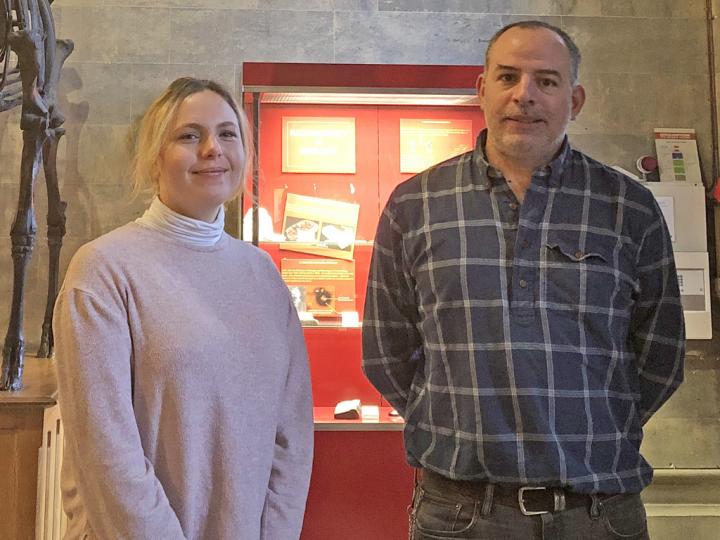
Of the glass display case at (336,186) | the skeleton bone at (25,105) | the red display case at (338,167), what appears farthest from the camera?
the glass display case at (336,186)

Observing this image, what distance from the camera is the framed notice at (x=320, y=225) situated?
288cm

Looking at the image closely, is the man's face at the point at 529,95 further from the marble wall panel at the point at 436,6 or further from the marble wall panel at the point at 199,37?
the marble wall panel at the point at 199,37

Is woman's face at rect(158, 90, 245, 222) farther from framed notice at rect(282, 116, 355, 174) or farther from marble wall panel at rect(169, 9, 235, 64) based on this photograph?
marble wall panel at rect(169, 9, 235, 64)

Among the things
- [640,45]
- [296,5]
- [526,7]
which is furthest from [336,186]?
[640,45]

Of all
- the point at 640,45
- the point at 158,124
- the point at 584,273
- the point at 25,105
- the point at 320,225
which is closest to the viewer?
the point at 158,124

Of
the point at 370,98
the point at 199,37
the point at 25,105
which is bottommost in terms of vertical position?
the point at 25,105

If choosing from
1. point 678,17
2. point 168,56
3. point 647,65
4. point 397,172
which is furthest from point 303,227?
point 678,17

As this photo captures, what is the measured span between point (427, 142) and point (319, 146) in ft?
1.64

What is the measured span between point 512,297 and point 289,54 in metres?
2.24

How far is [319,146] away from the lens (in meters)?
2.96

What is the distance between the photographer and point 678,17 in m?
3.36

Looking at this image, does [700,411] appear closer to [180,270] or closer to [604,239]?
[604,239]

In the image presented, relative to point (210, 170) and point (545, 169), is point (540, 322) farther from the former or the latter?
point (210, 170)

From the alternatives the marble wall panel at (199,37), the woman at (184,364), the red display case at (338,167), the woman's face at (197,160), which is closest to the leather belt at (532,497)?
the woman at (184,364)
